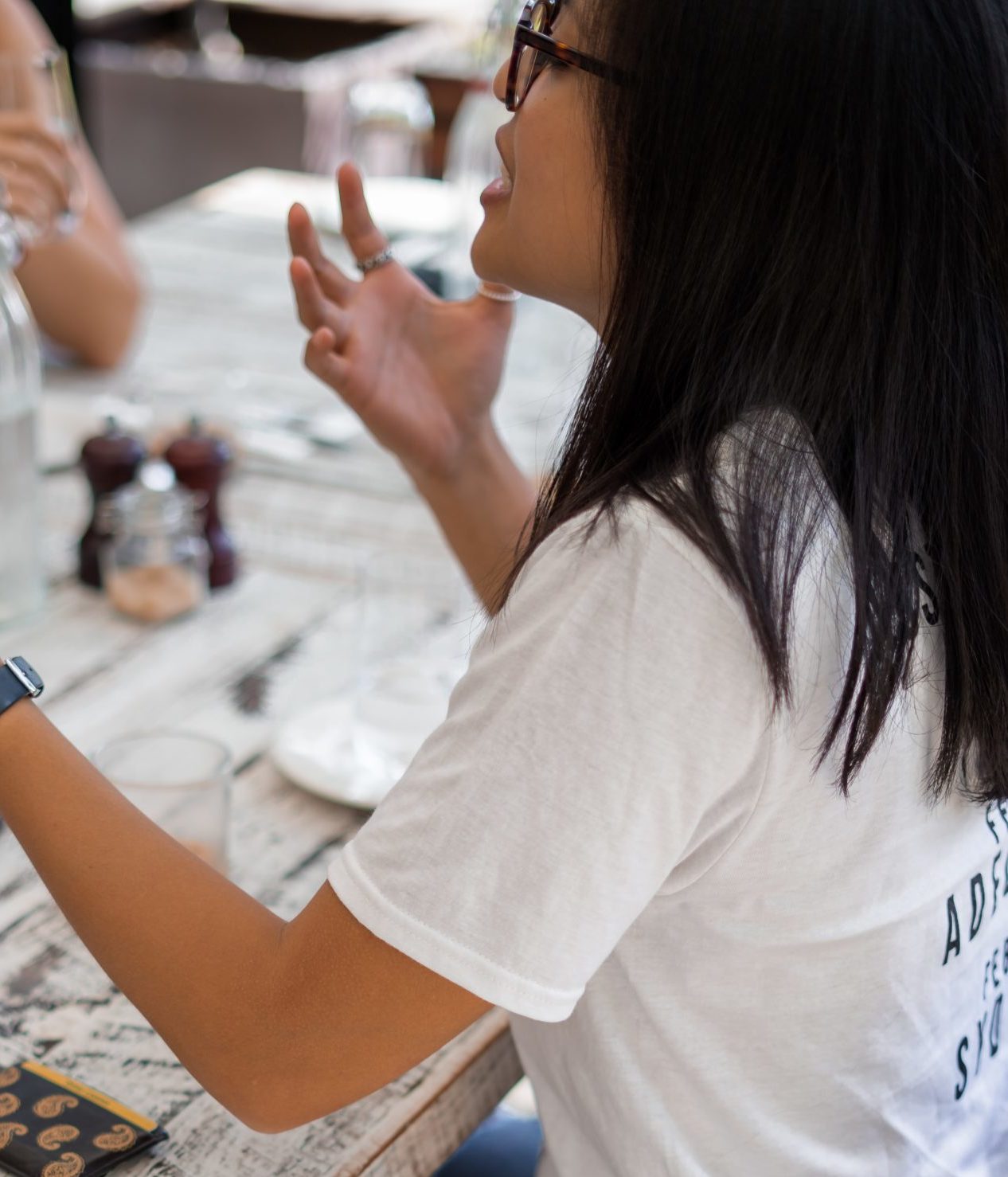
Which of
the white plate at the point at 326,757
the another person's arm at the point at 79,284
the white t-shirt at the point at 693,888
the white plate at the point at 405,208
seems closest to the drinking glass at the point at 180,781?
Answer: the white plate at the point at 326,757

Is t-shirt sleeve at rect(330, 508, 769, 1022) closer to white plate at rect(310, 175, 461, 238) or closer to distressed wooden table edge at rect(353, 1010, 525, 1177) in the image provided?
distressed wooden table edge at rect(353, 1010, 525, 1177)

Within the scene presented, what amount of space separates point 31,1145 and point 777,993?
0.38 metres

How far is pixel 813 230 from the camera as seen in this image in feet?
2.10

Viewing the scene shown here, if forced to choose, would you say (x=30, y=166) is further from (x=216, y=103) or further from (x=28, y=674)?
(x=216, y=103)

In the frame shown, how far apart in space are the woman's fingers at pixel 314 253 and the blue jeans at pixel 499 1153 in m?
0.65

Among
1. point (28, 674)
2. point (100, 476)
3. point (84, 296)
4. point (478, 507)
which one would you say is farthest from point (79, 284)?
point (28, 674)

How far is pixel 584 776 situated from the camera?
0.60m

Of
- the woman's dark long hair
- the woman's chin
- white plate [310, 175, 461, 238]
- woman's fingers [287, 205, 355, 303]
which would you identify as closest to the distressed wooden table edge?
the woman's dark long hair

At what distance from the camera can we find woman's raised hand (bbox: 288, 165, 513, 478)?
108 cm

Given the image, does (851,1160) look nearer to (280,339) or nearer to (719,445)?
(719,445)

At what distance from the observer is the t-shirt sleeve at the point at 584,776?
603 mm

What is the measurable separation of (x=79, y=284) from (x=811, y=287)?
1.28m

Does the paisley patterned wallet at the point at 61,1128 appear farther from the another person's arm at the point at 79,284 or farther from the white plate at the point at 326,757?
the another person's arm at the point at 79,284

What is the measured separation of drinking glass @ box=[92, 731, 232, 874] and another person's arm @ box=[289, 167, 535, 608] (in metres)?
0.26
